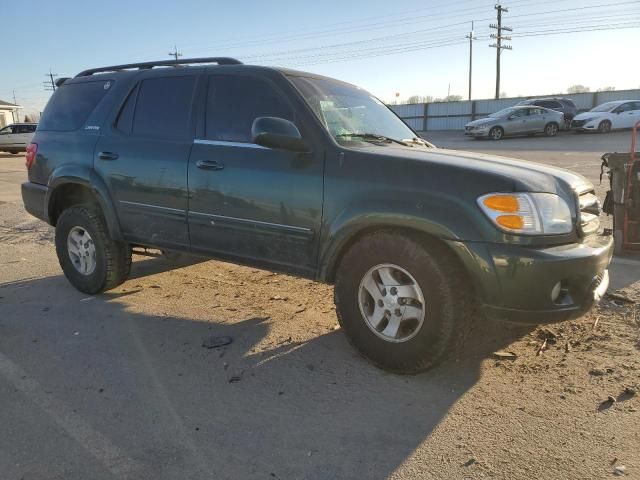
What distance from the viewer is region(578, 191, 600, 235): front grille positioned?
3.15 meters

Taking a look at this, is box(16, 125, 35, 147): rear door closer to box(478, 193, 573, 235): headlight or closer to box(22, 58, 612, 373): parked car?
box(22, 58, 612, 373): parked car

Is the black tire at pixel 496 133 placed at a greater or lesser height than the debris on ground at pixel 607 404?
greater

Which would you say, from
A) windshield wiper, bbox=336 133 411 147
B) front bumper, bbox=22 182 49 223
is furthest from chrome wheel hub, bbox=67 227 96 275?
windshield wiper, bbox=336 133 411 147

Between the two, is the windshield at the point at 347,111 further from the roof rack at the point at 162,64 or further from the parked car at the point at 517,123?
the parked car at the point at 517,123

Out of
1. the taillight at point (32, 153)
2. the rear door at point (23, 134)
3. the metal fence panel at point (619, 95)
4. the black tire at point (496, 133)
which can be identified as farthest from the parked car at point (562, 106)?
the taillight at point (32, 153)

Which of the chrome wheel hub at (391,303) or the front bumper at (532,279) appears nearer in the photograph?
the front bumper at (532,279)

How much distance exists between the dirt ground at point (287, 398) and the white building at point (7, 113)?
185 feet

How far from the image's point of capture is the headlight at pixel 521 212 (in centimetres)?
285

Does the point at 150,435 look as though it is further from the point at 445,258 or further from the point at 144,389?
the point at 445,258

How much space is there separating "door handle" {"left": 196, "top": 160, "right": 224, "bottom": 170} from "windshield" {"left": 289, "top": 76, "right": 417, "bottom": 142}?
2.63ft

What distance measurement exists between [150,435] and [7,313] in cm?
264

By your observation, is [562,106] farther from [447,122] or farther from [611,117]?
[447,122]

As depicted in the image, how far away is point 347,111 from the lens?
396cm

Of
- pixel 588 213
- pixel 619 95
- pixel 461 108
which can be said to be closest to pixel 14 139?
pixel 588 213
